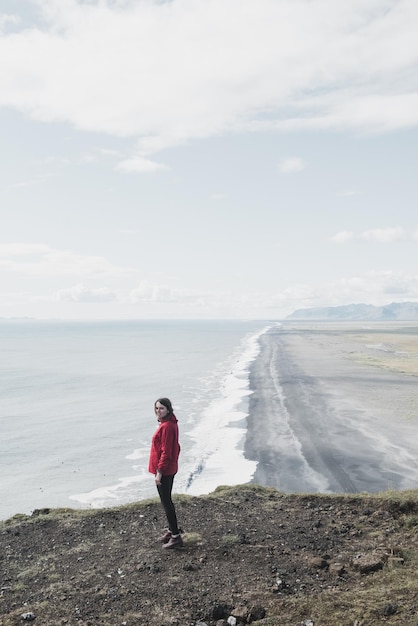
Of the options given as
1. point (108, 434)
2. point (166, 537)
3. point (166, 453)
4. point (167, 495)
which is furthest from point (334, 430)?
point (166, 453)

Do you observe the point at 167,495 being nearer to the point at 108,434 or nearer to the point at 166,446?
the point at 166,446

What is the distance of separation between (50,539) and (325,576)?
6182 millimetres

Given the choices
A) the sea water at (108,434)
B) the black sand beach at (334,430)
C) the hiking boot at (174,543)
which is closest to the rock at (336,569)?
the hiking boot at (174,543)

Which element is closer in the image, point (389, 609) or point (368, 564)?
point (389, 609)

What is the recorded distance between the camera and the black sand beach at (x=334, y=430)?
84.0ft

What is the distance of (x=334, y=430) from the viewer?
117ft

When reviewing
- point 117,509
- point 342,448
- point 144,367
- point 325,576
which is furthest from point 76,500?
point 144,367

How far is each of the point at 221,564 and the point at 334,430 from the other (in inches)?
1148

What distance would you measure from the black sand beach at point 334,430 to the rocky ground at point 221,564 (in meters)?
13.3

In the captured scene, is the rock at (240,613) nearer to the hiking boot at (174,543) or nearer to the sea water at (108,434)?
the hiking boot at (174,543)

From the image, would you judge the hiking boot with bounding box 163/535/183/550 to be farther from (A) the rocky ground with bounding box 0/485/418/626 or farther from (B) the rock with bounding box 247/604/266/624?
(B) the rock with bounding box 247/604/266/624

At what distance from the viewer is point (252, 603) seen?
689 centimetres

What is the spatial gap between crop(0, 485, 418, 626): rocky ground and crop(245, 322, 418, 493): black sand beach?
13307 millimetres

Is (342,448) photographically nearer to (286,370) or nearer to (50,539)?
(50,539)
